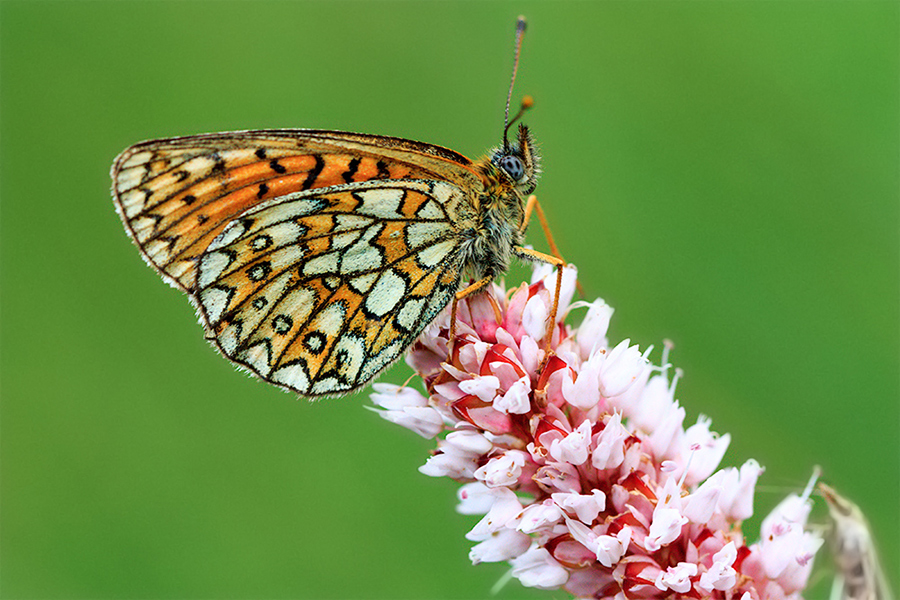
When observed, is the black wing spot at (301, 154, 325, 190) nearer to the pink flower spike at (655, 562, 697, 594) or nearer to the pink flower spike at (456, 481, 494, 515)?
the pink flower spike at (456, 481, 494, 515)

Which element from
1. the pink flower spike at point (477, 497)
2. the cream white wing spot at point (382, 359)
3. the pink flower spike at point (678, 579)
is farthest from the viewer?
the cream white wing spot at point (382, 359)

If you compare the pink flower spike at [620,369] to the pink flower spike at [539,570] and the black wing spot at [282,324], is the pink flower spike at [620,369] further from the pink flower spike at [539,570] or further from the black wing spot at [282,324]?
the black wing spot at [282,324]

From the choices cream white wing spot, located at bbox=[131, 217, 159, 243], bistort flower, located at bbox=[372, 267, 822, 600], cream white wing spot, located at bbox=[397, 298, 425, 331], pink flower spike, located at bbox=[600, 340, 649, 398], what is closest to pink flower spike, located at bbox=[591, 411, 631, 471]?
bistort flower, located at bbox=[372, 267, 822, 600]

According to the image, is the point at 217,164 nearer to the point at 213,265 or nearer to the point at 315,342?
the point at 213,265

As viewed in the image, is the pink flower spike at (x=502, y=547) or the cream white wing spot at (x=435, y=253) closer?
the pink flower spike at (x=502, y=547)

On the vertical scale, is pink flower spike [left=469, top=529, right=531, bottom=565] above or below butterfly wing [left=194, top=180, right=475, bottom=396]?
below

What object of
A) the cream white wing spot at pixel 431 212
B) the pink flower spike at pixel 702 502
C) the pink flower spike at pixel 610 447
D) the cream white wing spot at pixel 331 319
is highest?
the cream white wing spot at pixel 431 212

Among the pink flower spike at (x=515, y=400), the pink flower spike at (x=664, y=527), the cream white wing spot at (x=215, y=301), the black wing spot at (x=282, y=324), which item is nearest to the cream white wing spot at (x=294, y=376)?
the black wing spot at (x=282, y=324)

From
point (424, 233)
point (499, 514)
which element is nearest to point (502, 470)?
point (499, 514)
